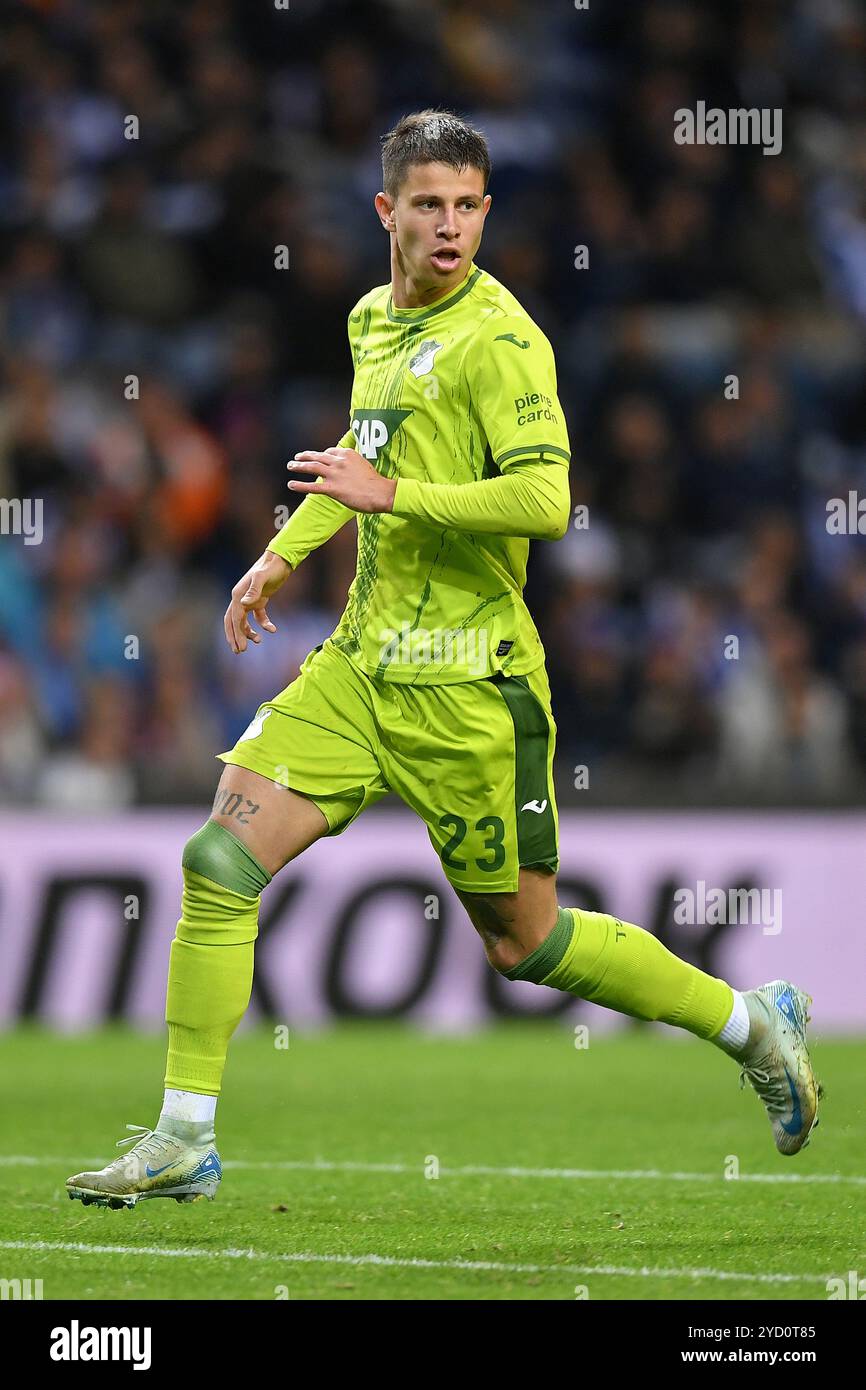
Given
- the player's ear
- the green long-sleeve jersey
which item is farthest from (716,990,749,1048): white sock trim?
the player's ear

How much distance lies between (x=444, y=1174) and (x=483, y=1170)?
0.15m

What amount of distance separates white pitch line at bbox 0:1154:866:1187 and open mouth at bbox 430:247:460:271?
256 cm

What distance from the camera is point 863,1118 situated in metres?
7.01

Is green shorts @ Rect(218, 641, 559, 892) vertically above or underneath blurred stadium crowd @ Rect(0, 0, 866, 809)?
underneath

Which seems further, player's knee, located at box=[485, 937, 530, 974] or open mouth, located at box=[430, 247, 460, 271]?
player's knee, located at box=[485, 937, 530, 974]

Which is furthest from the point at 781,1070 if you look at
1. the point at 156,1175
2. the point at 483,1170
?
the point at 156,1175

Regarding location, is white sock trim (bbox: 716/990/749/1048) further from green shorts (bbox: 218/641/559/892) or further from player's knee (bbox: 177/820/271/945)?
player's knee (bbox: 177/820/271/945)

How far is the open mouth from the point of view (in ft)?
16.1

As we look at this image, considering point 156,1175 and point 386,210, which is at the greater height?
point 386,210

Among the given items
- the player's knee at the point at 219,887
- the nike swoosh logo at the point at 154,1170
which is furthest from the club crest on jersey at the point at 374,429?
the nike swoosh logo at the point at 154,1170

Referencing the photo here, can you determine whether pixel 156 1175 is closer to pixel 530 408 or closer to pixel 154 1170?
pixel 154 1170

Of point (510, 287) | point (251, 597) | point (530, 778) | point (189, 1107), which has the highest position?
point (510, 287)
